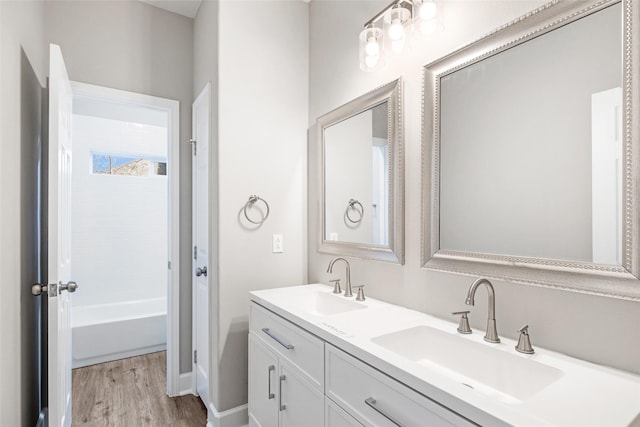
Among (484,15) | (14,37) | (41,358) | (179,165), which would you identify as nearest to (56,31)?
(14,37)

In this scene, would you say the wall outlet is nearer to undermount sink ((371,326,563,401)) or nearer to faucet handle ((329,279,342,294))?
faucet handle ((329,279,342,294))

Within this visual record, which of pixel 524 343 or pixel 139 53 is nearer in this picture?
pixel 524 343

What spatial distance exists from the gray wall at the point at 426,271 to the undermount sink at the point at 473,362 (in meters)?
0.13

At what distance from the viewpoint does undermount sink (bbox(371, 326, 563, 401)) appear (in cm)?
99

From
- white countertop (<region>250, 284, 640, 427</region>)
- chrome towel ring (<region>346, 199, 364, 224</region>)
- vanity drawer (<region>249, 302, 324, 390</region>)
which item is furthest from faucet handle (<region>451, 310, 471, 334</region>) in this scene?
chrome towel ring (<region>346, 199, 364, 224</region>)

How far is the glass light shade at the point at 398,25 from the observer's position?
5.01 ft

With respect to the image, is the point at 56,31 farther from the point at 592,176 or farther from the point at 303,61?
the point at 592,176

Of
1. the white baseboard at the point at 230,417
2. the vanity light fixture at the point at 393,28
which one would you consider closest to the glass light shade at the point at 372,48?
the vanity light fixture at the point at 393,28

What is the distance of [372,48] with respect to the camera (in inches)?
65.7

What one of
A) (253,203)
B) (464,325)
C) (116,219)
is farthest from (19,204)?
(116,219)

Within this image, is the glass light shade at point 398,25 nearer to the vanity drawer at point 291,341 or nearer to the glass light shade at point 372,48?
the glass light shade at point 372,48

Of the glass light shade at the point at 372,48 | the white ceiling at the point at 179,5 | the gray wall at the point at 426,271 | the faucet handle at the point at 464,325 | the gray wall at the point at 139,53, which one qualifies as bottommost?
the faucet handle at the point at 464,325

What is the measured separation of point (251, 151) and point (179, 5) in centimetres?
132

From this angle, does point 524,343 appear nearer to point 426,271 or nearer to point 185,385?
point 426,271
